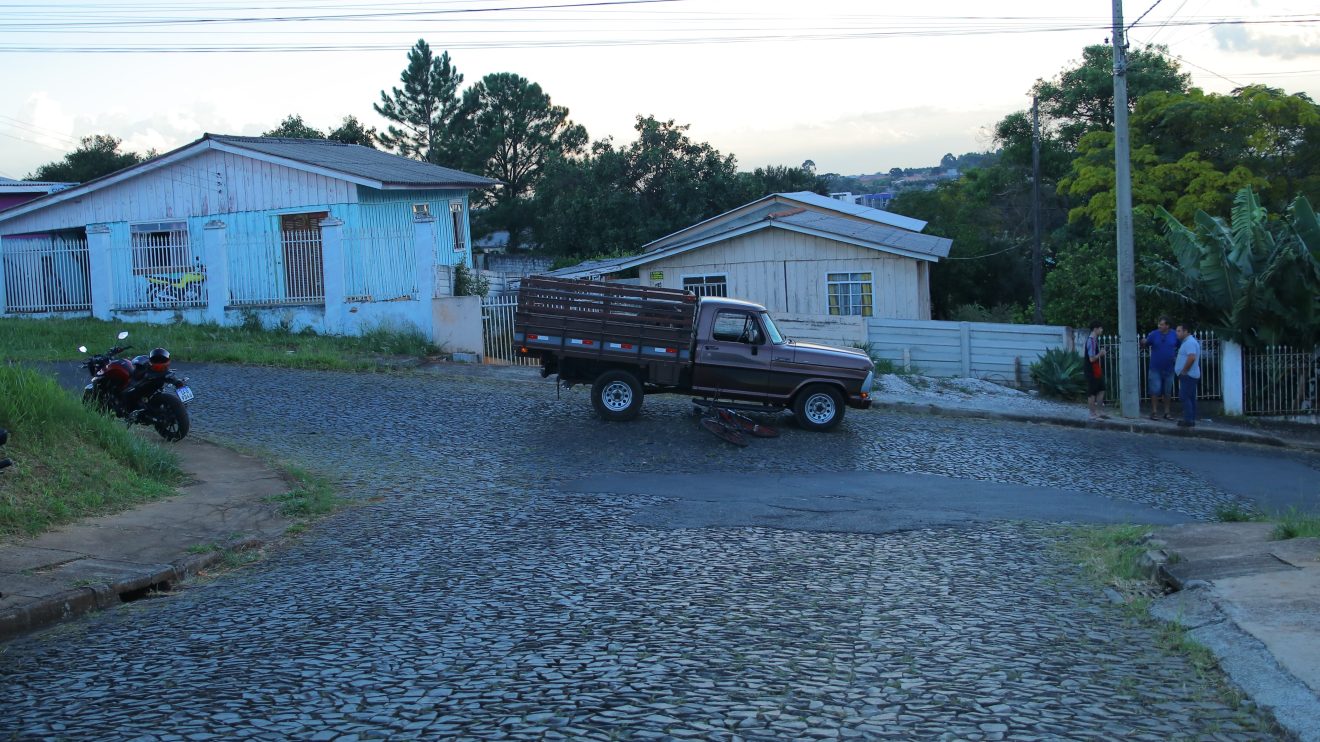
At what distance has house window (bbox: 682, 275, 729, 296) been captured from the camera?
29.1 meters

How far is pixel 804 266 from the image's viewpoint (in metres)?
28.3

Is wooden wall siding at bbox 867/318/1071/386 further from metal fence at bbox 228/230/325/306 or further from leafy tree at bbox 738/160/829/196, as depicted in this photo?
leafy tree at bbox 738/160/829/196

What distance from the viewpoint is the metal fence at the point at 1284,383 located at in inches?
858

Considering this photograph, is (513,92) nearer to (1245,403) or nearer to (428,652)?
(1245,403)

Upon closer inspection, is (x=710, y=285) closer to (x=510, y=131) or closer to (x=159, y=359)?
(x=159, y=359)

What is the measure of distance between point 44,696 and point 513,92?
2318 inches

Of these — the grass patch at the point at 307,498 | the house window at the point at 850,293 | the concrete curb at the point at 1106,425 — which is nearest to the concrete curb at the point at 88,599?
the grass patch at the point at 307,498

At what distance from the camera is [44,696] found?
566 centimetres

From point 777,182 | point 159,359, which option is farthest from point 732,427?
point 777,182

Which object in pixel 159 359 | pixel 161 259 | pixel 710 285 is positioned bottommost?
pixel 159 359

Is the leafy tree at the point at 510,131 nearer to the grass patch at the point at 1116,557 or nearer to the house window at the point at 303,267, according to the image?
the house window at the point at 303,267

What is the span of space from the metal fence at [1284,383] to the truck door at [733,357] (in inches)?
430

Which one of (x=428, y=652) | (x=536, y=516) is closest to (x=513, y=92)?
(x=536, y=516)

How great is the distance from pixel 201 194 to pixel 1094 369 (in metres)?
20.5
